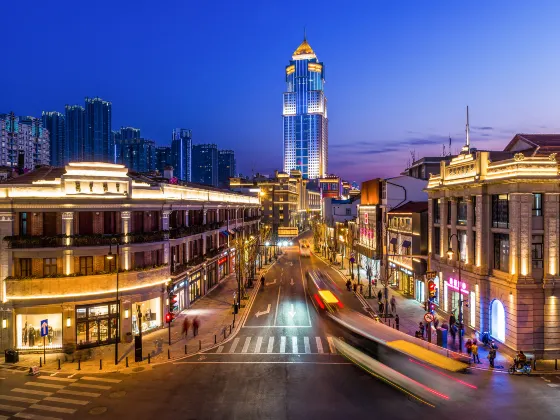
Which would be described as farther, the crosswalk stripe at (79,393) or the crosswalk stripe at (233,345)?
the crosswalk stripe at (233,345)

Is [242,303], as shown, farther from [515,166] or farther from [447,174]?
[515,166]

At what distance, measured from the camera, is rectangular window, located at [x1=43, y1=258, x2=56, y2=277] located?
115 feet

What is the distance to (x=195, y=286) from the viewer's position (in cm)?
5344

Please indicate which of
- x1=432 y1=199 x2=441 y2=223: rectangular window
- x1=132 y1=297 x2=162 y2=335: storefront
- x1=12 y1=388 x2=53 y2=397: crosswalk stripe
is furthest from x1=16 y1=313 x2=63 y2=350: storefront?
x1=432 y1=199 x2=441 y2=223: rectangular window

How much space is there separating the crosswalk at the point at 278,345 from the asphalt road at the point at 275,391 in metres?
0.16

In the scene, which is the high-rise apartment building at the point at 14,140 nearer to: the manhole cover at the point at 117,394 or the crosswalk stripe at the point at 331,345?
the crosswalk stripe at the point at 331,345

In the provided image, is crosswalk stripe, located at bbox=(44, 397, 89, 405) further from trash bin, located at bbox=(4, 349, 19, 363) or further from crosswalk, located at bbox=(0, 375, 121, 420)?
trash bin, located at bbox=(4, 349, 19, 363)

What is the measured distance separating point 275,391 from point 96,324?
17626 millimetres

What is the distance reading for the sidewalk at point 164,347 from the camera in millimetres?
30562

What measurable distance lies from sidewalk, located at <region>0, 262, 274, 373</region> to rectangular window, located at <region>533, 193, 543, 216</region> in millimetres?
25425

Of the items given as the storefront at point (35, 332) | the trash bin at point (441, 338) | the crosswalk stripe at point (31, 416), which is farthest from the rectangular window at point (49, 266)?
the trash bin at point (441, 338)

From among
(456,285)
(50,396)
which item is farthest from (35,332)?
(456,285)

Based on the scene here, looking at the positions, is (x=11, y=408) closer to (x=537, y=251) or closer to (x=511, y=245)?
(x=511, y=245)

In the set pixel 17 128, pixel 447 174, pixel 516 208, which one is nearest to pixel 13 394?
pixel 516 208
